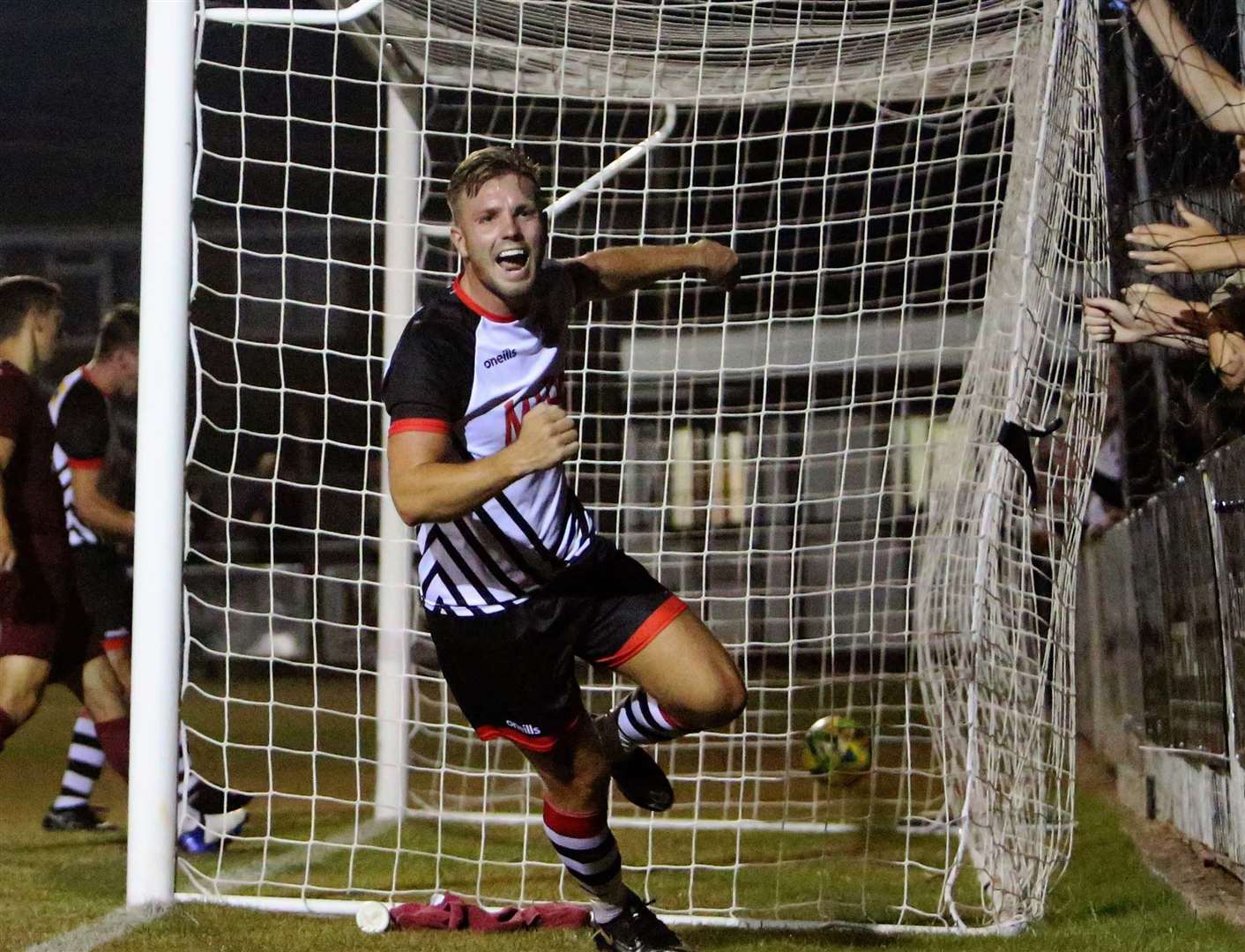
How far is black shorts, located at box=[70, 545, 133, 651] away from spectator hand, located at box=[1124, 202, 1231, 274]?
15.7 ft

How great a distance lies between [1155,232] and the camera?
3619 mm

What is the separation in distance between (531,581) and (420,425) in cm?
59

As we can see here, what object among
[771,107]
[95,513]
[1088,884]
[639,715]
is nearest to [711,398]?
[771,107]

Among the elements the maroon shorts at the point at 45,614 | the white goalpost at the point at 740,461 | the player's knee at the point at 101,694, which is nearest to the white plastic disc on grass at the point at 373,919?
the white goalpost at the point at 740,461

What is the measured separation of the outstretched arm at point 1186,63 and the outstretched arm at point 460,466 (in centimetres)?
183

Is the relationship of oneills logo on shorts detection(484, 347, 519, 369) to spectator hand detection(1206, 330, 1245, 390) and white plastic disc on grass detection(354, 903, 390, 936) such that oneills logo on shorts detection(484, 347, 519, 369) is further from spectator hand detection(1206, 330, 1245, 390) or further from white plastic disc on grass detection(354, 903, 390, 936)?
white plastic disc on grass detection(354, 903, 390, 936)

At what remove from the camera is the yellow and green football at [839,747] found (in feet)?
19.1

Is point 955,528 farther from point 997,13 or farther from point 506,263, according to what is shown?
point 506,263

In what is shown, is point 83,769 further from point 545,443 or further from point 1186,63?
point 1186,63

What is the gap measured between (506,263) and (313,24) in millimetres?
1847

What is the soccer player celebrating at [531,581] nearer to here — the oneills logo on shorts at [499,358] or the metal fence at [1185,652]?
the oneills logo on shorts at [499,358]

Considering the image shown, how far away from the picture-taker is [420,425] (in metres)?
3.38

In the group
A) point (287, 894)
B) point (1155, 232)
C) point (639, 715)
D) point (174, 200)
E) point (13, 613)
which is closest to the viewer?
point (1155, 232)

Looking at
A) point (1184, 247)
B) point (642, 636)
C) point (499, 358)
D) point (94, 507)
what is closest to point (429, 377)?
point (499, 358)
